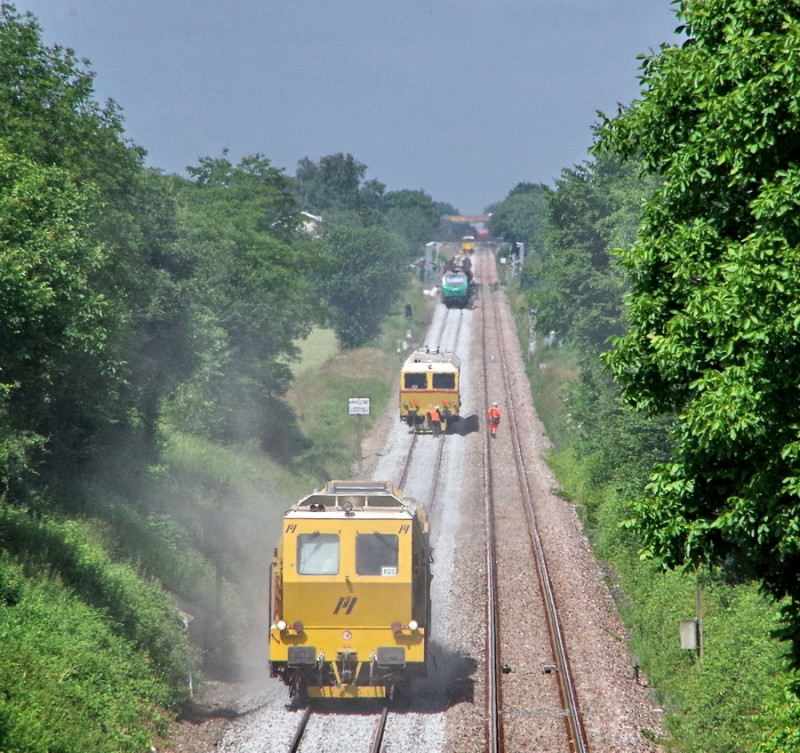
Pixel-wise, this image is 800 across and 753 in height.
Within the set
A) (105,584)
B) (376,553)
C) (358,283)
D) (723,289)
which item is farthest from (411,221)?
(723,289)

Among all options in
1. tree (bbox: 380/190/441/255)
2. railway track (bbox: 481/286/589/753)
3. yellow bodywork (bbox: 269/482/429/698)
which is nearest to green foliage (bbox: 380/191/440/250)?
tree (bbox: 380/190/441/255)

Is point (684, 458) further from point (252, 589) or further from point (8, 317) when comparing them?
point (252, 589)

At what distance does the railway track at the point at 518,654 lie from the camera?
16375 millimetres

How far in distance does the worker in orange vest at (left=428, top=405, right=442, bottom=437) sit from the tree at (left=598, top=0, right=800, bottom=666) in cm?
3378

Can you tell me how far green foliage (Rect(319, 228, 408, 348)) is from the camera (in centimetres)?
7606

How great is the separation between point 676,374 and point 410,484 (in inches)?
1075

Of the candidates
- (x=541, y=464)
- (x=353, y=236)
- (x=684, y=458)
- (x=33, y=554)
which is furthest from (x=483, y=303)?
(x=684, y=458)

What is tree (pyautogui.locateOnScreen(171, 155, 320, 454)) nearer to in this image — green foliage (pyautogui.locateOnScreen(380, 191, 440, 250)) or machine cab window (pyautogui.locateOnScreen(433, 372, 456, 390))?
machine cab window (pyautogui.locateOnScreen(433, 372, 456, 390))

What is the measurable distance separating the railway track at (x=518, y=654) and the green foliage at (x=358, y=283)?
Result: 35.6m

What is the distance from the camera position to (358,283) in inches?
3049

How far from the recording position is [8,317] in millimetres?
16625

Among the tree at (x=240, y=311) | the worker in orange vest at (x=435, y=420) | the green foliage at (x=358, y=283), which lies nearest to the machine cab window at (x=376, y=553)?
the tree at (x=240, y=311)

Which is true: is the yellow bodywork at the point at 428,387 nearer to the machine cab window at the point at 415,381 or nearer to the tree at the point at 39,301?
the machine cab window at the point at 415,381

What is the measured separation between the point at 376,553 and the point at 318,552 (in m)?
0.96
